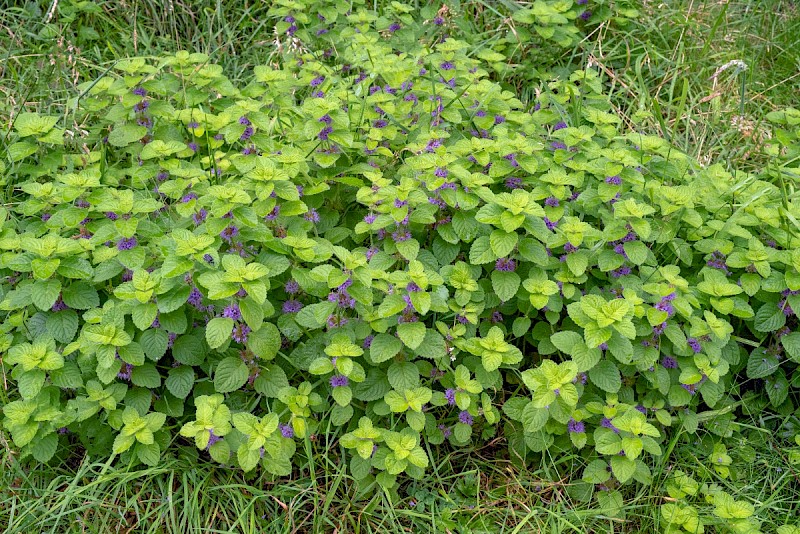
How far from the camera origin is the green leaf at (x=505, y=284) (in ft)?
9.24

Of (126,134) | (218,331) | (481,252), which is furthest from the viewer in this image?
(126,134)

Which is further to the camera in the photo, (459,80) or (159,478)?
(459,80)

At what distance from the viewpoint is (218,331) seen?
2.50 m

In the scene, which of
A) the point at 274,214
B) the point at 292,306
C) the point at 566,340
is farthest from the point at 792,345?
the point at 274,214

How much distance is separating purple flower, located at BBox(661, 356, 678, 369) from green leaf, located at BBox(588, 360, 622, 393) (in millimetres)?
227

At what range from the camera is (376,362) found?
2.64 m

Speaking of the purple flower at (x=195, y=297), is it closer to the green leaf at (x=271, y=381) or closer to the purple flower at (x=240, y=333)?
the purple flower at (x=240, y=333)

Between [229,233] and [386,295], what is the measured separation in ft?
1.87

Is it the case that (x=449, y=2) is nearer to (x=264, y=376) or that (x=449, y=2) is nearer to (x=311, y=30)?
(x=311, y=30)

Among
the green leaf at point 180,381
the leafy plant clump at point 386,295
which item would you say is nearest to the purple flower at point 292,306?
the leafy plant clump at point 386,295

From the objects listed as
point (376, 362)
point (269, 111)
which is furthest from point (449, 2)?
point (376, 362)

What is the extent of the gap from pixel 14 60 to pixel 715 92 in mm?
3731

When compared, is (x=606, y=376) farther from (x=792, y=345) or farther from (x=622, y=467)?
(x=792, y=345)

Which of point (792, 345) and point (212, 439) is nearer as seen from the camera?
point (212, 439)
